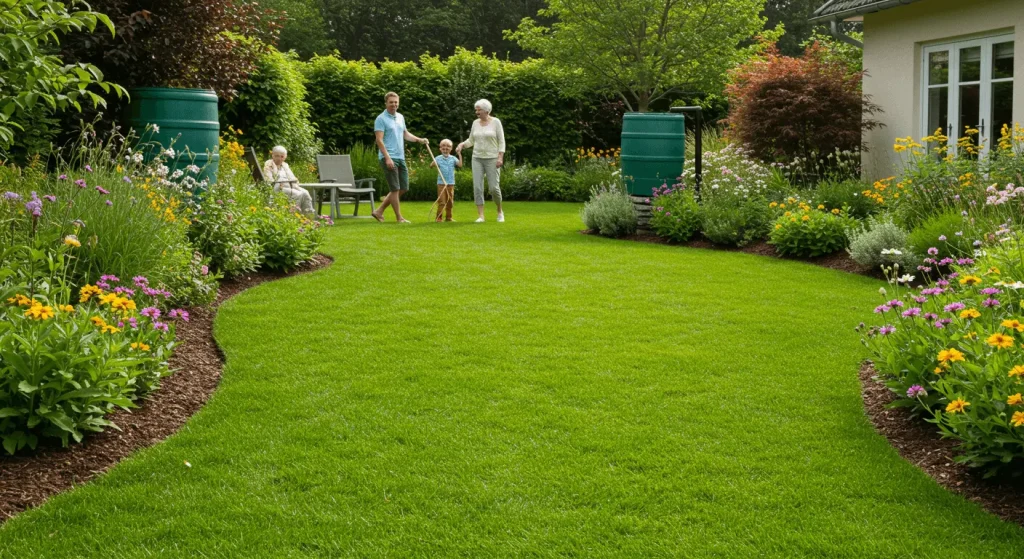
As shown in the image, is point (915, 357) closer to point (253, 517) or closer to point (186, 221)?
point (253, 517)

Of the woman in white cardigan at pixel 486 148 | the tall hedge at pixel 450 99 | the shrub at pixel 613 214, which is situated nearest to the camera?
the shrub at pixel 613 214

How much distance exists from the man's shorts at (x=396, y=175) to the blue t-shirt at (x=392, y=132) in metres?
0.09

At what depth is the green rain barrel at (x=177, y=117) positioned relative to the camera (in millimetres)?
8398

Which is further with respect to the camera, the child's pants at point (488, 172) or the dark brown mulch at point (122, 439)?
the child's pants at point (488, 172)

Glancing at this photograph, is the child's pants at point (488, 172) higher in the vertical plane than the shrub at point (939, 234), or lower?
higher

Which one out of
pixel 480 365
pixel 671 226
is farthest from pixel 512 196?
pixel 480 365

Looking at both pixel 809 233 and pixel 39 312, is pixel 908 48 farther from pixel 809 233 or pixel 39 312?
pixel 39 312

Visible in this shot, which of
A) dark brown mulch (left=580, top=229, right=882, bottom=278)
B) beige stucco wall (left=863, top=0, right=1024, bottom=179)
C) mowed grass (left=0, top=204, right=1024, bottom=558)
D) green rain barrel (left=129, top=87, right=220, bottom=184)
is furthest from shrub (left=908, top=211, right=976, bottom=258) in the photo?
green rain barrel (left=129, top=87, right=220, bottom=184)

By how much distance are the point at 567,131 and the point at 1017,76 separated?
38.6 feet

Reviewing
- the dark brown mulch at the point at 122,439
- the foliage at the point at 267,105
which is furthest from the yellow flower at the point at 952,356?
the foliage at the point at 267,105

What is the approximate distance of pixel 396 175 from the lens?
13188 millimetres

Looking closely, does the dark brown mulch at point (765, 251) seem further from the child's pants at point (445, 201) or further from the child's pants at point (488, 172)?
the child's pants at point (445, 201)

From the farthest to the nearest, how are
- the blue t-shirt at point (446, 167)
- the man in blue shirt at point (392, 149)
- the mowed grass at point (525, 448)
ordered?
the blue t-shirt at point (446, 167)
the man in blue shirt at point (392, 149)
the mowed grass at point (525, 448)

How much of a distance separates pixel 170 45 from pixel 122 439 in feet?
18.1
